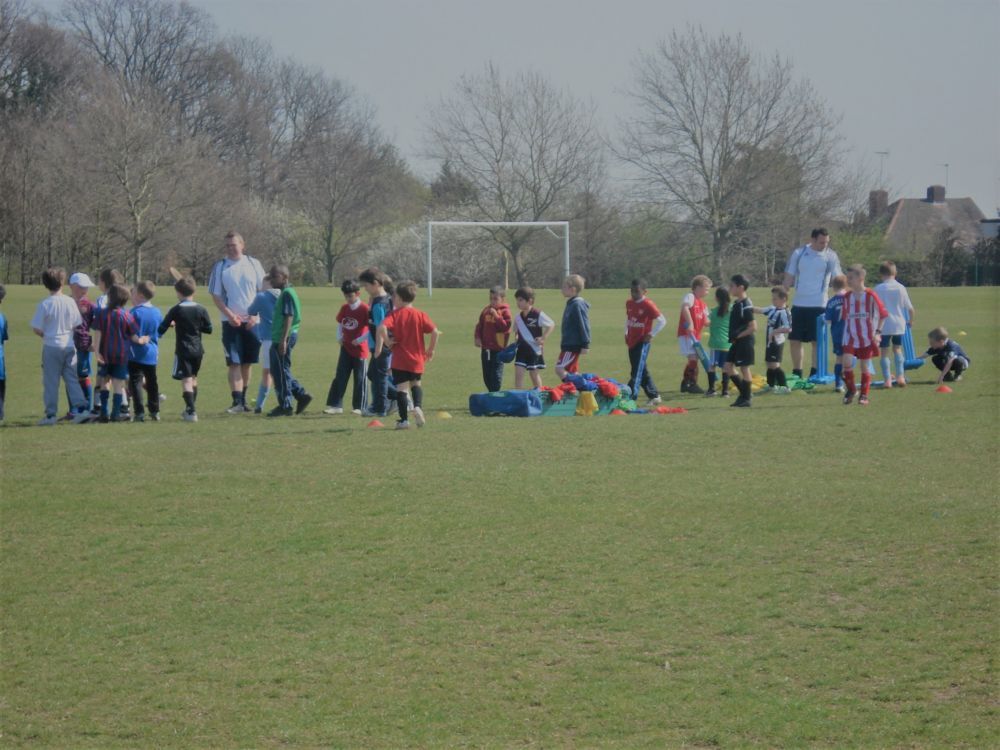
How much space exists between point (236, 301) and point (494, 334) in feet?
10.9

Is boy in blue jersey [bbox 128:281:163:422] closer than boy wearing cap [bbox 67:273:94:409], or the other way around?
boy in blue jersey [bbox 128:281:163:422]

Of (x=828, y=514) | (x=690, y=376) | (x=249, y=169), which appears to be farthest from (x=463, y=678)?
(x=249, y=169)

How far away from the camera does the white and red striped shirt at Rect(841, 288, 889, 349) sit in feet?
49.4

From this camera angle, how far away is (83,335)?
14.8 metres

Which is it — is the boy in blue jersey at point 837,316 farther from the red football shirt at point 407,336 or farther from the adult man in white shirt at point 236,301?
the adult man in white shirt at point 236,301

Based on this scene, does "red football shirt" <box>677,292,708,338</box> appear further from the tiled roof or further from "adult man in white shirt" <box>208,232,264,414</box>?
the tiled roof

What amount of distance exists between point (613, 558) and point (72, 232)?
181ft

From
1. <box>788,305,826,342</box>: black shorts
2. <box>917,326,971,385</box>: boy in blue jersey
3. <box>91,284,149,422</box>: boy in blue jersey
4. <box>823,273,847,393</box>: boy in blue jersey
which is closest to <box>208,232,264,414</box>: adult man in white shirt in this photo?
<box>91,284,149,422</box>: boy in blue jersey

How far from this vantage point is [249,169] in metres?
81.9

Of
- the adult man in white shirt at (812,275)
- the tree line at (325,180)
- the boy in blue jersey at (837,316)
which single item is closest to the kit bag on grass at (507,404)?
the boy in blue jersey at (837,316)

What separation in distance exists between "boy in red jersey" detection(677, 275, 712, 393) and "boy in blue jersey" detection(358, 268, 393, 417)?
4.40 meters

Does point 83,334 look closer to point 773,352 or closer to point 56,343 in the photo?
point 56,343

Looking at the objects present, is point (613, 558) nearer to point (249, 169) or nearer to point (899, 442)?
point (899, 442)

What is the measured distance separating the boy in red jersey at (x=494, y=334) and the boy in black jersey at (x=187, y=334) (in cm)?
360
